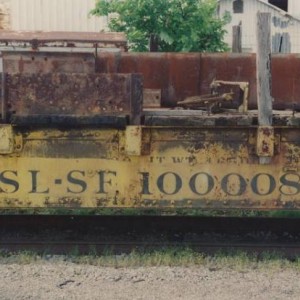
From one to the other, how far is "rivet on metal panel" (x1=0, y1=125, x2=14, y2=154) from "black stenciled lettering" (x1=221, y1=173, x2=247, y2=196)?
81.7 inches

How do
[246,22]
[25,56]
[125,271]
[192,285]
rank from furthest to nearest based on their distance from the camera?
1. [246,22]
2. [25,56]
3. [125,271]
4. [192,285]

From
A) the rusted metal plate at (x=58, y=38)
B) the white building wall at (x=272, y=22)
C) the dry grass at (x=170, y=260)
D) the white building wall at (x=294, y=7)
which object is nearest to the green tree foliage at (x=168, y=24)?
the rusted metal plate at (x=58, y=38)

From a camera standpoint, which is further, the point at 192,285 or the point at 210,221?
the point at 210,221

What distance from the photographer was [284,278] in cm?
547

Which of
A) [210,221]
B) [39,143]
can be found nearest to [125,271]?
[39,143]

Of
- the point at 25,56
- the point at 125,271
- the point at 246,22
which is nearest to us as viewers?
the point at 125,271

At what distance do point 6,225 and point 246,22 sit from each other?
1316 cm

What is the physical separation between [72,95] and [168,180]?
1.24 metres

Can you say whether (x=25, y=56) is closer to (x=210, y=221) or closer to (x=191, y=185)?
(x=191, y=185)

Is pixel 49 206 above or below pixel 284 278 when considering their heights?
above

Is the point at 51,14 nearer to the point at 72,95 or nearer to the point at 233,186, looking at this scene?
the point at 72,95

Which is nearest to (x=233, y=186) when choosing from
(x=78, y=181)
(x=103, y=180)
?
(x=103, y=180)

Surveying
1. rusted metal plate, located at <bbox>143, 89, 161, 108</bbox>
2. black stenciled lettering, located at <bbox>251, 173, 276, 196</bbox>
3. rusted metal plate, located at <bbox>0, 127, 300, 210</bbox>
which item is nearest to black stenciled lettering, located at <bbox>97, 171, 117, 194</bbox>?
rusted metal plate, located at <bbox>0, 127, 300, 210</bbox>

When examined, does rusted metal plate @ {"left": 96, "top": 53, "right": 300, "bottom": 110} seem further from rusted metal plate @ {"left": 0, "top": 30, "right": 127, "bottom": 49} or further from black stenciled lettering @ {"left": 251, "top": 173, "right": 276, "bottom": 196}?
black stenciled lettering @ {"left": 251, "top": 173, "right": 276, "bottom": 196}
